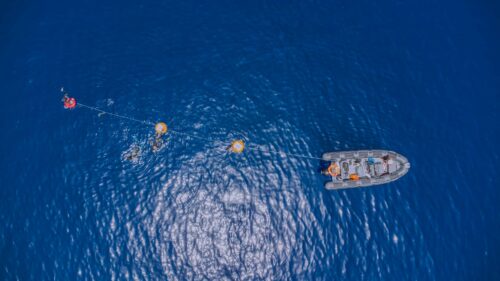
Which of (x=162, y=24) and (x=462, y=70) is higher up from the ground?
(x=162, y=24)

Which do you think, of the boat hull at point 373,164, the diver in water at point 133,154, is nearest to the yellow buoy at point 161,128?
the diver in water at point 133,154

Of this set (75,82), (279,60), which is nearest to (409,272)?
(279,60)

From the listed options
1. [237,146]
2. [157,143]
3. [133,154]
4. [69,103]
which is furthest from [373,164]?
[69,103]

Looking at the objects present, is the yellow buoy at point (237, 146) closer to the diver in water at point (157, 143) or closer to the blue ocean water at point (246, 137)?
the blue ocean water at point (246, 137)

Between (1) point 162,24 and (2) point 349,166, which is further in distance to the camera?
(1) point 162,24

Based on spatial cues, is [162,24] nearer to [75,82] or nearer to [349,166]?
[75,82]

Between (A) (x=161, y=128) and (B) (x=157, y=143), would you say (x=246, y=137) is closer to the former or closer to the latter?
(A) (x=161, y=128)

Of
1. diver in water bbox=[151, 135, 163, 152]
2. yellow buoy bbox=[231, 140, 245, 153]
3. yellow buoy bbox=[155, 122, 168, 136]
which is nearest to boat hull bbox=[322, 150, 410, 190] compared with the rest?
yellow buoy bbox=[231, 140, 245, 153]

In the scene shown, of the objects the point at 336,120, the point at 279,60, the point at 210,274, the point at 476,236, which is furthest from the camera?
the point at 279,60
